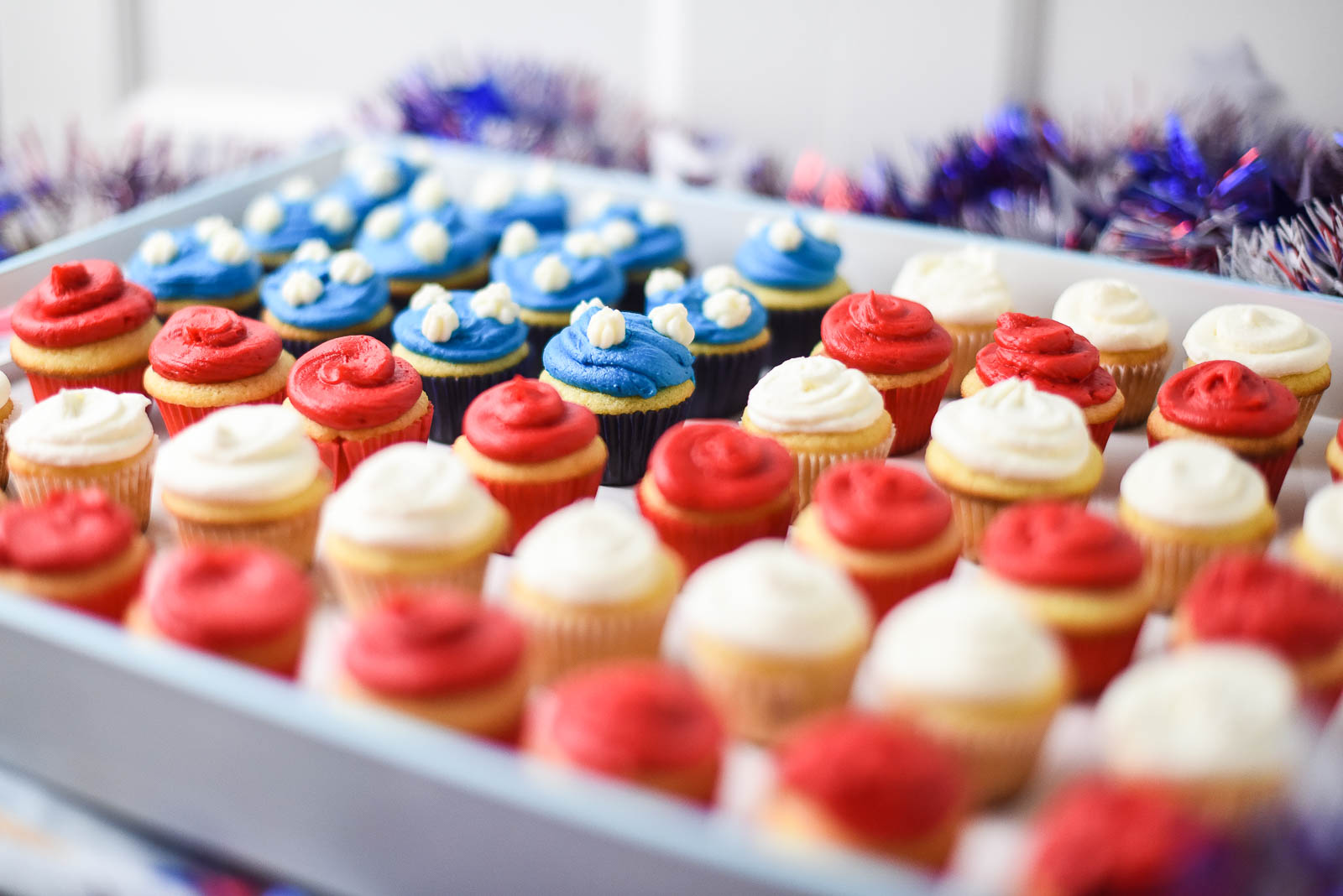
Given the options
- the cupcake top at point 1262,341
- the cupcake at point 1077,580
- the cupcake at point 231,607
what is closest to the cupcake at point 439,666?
the cupcake at point 231,607

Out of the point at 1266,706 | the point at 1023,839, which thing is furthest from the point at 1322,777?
the point at 1023,839

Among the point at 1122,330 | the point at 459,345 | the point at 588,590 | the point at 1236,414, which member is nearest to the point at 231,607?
the point at 588,590

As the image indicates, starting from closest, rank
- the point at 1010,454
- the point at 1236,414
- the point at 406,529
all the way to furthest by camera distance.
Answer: the point at 406,529 → the point at 1010,454 → the point at 1236,414

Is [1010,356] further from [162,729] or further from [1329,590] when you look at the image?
[162,729]

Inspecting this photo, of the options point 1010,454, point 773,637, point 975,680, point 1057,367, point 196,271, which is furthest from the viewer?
point 196,271

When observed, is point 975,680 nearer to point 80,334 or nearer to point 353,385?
point 353,385

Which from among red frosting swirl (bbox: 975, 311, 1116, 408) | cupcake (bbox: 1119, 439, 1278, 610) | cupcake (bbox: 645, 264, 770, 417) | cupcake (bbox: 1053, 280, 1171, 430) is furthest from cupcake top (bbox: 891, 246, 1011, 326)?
cupcake (bbox: 1119, 439, 1278, 610)

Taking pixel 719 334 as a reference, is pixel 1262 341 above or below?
above
